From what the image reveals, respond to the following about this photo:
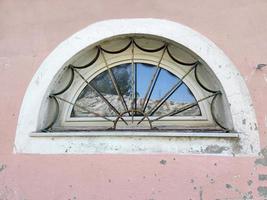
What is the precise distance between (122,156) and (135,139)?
154 millimetres

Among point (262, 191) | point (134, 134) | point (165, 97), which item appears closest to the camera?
point (262, 191)

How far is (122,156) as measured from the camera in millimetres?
1934

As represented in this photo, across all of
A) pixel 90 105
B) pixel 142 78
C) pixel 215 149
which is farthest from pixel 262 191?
pixel 90 105

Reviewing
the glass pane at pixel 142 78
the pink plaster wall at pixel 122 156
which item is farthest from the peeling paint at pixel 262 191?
the glass pane at pixel 142 78

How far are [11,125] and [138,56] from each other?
1183 mm

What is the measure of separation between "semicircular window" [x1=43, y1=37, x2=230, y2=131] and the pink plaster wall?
0.25m

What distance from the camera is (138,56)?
2295 millimetres

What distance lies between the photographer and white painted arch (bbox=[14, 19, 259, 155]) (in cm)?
Answer: 186

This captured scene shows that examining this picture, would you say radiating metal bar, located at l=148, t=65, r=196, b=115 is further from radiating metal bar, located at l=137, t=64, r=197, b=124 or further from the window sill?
the window sill

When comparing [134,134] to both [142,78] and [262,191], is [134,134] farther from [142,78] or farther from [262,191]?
[262,191]

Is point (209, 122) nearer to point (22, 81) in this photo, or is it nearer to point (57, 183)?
point (57, 183)

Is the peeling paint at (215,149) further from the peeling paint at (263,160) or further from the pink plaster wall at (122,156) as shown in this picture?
the peeling paint at (263,160)

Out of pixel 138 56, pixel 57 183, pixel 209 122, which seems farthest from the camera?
pixel 138 56

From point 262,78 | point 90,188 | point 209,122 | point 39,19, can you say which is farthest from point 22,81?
point 262,78
